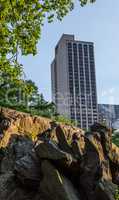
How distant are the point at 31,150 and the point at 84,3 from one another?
7.98 m

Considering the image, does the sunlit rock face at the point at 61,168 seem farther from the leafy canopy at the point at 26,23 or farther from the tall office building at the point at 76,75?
the tall office building at the point at 76,75

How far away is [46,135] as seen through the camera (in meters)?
23.4

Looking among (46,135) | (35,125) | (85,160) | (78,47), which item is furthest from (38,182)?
(78,47)

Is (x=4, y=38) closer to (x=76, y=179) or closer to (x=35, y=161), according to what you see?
(x=35, y=161)

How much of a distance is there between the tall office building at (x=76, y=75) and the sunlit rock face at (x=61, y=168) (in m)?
118

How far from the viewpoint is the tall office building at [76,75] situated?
14519 centimetres

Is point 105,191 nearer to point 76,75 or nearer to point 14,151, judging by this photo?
point 14,151

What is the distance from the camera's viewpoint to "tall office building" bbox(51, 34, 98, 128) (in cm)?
14519

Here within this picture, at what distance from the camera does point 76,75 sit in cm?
16300

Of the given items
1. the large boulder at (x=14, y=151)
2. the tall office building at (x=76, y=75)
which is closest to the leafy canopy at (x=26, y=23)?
the large boulder at (x=14, y=151)

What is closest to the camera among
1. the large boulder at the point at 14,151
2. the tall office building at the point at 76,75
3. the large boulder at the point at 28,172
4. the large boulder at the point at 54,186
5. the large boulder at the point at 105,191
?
the large boulder at the point at 105,191

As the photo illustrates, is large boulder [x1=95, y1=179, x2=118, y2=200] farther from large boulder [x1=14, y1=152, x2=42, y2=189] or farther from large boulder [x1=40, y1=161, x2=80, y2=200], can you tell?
large boulder [x1=14, y1=152, x2=42, y2=189]

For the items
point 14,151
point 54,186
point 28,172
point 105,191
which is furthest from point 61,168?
point 14,151

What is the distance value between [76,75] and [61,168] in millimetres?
145112
